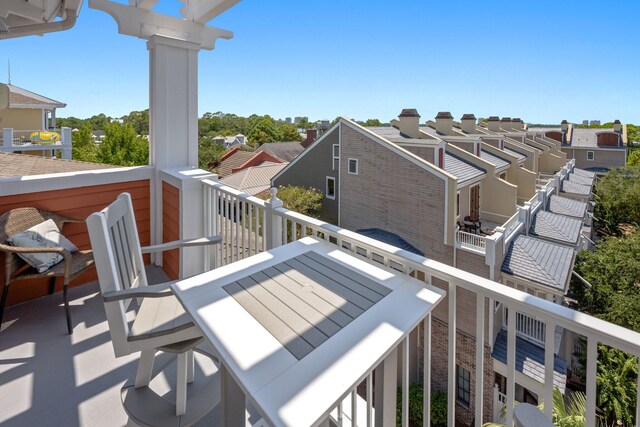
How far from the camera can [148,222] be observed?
3465 millimetres

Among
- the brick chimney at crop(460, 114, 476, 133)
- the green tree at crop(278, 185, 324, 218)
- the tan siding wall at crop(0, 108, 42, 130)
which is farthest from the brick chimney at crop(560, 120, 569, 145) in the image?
the tan siding wall at crop(0, 108, 42, 130)

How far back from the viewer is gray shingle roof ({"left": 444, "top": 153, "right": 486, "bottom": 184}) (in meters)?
12.0

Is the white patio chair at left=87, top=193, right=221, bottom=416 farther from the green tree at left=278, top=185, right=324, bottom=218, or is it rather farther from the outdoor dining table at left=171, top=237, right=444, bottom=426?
the green tree at left=278, top=185, right=324, bottom=218

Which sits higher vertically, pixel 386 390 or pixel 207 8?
pixel 207 8

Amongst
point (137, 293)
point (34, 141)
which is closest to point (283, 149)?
point (34, 141)

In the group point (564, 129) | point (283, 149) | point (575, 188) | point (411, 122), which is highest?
point (564, 129)

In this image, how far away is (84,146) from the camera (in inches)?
752

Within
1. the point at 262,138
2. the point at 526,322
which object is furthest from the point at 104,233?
the point at 262,138

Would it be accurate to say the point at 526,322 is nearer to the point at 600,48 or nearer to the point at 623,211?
the point at 623,211

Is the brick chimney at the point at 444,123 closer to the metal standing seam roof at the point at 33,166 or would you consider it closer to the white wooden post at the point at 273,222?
the metal standing seam roof at the point at 33,166

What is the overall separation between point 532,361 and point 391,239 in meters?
4.92

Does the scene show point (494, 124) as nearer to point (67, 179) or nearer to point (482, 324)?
point (67, 179)

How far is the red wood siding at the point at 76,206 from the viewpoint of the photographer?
9.12 feet

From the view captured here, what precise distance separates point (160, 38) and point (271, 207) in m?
1.91
